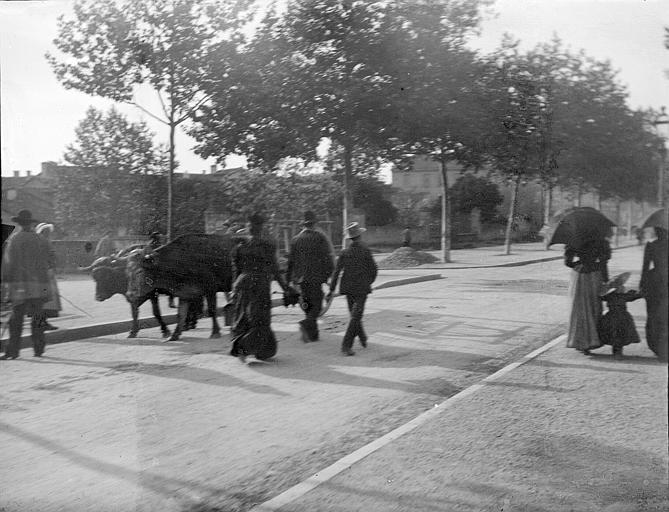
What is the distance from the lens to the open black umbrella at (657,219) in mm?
3537

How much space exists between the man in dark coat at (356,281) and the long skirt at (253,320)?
28.8 inches

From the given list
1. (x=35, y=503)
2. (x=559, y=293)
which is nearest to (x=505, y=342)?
(x=559, y=293)

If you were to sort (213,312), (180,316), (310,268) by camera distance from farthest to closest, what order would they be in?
(310,268) < (213,312) < (180,316)

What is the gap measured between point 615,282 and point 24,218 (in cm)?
314

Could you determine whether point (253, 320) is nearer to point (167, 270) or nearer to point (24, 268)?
point (167, 270)

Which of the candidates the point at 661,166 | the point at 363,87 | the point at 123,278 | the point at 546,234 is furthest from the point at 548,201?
the point at 123,278

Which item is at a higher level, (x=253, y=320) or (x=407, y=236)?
(x=407, y=236)

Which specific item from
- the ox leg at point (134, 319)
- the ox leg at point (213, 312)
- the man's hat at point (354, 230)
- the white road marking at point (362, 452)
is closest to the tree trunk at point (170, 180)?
the ox leg at point (134, 319)

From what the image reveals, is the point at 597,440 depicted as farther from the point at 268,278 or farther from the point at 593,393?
the point at 268,278

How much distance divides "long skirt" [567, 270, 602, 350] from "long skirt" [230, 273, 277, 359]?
279 cm

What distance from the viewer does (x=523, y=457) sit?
15.0 feet

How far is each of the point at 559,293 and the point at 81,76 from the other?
10.6ft

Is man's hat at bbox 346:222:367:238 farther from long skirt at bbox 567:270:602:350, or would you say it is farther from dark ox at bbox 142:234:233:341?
long skirt at bbox 567:270:602:350

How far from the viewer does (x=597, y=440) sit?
15.9 feet
